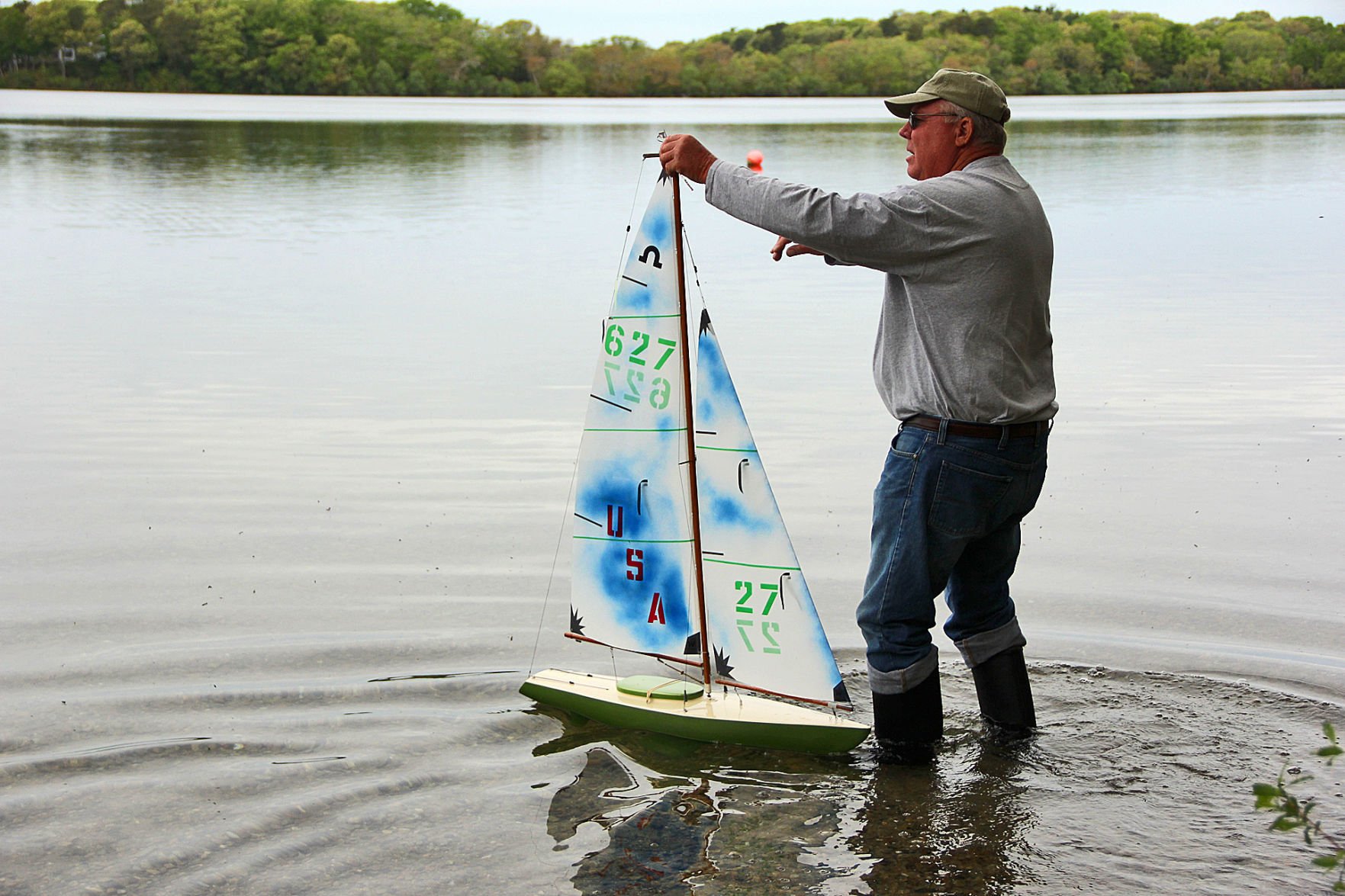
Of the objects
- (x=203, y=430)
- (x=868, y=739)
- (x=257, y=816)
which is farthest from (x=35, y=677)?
(x=203, y=430)

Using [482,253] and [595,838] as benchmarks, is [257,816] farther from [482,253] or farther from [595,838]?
[482,253]

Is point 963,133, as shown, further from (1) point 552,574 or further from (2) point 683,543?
(1) point 552,574

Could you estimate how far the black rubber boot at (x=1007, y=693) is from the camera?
496cm

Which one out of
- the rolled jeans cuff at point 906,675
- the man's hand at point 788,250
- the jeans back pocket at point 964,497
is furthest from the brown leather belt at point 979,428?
the rolled jeans cuff at point 906,675

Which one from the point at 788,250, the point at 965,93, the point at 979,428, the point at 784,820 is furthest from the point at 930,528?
the point at 965,93

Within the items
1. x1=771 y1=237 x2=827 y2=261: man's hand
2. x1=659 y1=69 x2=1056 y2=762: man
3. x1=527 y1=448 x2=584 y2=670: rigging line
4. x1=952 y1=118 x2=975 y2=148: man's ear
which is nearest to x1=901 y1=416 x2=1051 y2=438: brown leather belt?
x1=659 y1=69 x2=1056 y2=762: man

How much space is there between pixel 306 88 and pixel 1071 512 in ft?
365

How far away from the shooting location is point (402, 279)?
53.8 ft

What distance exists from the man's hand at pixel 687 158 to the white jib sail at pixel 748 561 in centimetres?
58

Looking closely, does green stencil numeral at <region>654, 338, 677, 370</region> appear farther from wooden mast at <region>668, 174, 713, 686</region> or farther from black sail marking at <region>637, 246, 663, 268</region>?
black sail marking at <region>637, 246, 663, 268</region>

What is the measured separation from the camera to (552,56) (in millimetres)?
114250

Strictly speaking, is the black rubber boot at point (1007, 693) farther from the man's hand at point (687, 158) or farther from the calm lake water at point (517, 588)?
the man's hand at point (687, 158)

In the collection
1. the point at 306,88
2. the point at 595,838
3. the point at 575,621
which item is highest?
the point at 306,88

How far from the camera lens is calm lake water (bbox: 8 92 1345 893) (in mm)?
4316
